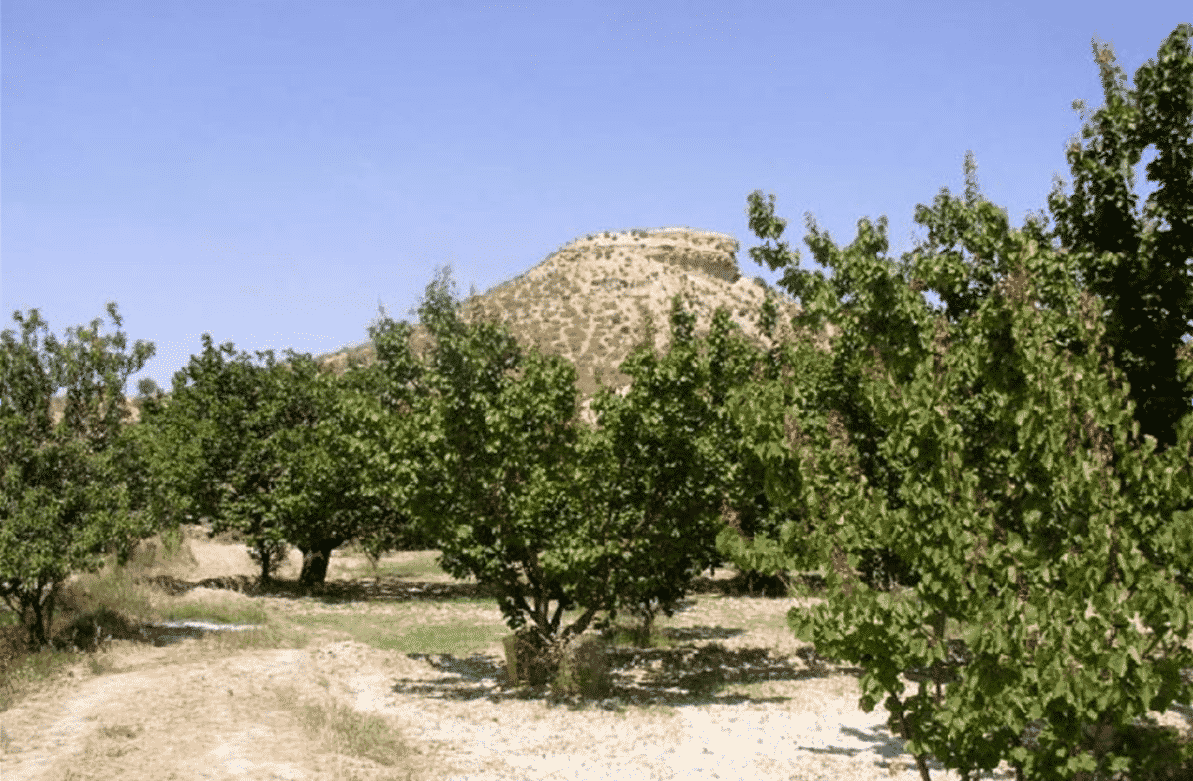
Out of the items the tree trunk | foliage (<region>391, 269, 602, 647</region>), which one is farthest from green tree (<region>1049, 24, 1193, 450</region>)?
the tree trunk

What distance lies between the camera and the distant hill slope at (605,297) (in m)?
91.2

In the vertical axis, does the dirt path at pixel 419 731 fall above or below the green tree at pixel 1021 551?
below

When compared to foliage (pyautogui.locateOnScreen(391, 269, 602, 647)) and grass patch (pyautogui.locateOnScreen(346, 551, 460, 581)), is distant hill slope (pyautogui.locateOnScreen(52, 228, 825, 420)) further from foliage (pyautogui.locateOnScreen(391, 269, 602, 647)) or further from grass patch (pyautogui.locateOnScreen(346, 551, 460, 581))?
foliage (pyautogui.locateOnScreen(391, 269, 602, 647))

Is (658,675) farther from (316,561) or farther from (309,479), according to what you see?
(316,561)

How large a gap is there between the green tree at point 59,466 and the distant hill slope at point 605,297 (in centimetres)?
4862

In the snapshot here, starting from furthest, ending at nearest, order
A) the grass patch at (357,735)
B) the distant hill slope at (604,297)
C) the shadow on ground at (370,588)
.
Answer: the distant hill slope at (604,297) → the shadow on ground at (370,588) → the grass patch at (357,735)

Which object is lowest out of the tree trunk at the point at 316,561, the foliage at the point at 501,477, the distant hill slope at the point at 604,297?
the tree trunk at the point at 316,561

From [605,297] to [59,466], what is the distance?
85431 mm

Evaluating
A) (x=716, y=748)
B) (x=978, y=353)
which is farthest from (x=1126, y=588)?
(x=716, y=748)

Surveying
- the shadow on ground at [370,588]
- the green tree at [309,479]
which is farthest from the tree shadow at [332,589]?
the green tree at [309,479]

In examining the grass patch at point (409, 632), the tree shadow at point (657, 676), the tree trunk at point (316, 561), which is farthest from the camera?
the tree trunk at point (316, 561)

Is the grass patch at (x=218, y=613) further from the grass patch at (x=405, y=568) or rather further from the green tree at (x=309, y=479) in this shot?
the grass patch at (x=405, y=568)

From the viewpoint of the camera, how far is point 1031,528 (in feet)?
25.6

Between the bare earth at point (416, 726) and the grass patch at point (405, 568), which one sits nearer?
the bare earth at point (416, 726)
